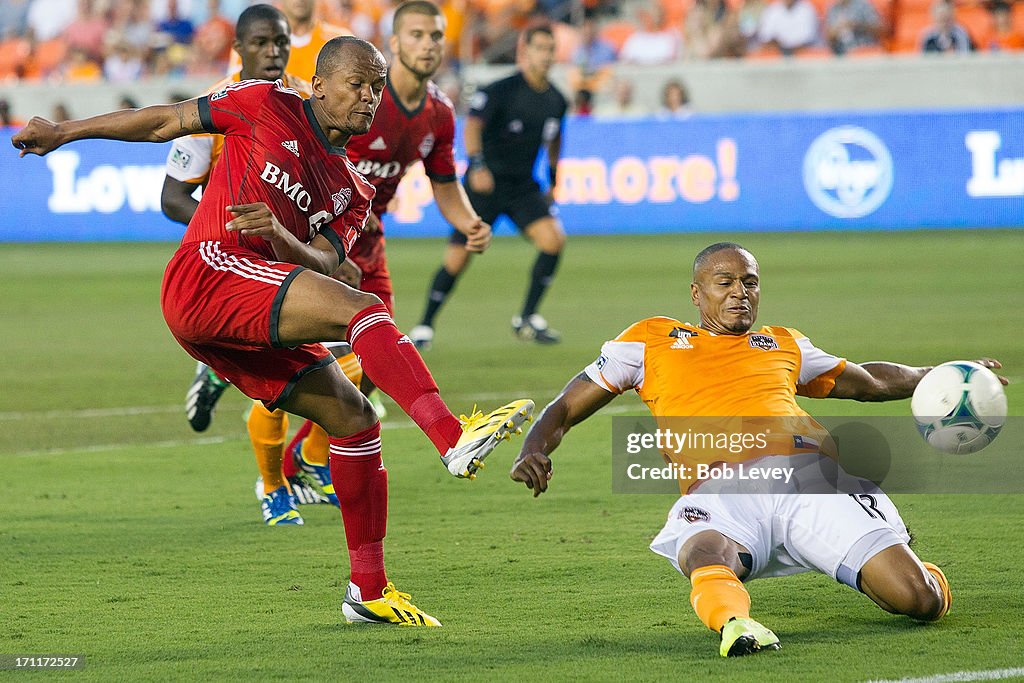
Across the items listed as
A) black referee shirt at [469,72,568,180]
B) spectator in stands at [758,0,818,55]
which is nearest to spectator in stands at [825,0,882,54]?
spectator in stands at [758,0,818,55]

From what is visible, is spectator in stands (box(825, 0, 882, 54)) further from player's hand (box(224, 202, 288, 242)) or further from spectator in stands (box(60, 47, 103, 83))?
player's hand (box(224, 202, 288, 242))

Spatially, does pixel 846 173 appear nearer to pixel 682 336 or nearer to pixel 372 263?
pixel 372 263

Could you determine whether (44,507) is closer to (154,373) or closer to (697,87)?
(154,373)

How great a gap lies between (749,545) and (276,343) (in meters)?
1.60

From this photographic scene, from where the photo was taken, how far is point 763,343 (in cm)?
530

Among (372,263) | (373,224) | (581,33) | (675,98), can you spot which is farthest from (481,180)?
(581,33)

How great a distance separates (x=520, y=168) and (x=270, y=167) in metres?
8.39

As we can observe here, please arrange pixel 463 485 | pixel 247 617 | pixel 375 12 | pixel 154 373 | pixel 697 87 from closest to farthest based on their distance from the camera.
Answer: pixel 247 617, pixel 463 485, pixel 154 373, pixel 697 87, pixel 375 12

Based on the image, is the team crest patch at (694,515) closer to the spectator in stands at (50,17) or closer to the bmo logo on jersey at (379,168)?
the bmo logo on jersey at (379,168)

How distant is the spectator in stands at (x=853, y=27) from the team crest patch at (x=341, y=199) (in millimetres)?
20200

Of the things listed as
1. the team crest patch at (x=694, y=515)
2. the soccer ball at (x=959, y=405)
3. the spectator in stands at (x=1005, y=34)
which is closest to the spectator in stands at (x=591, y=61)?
the spectator in stands at (x=1005, y=34)

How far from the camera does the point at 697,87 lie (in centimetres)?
2447

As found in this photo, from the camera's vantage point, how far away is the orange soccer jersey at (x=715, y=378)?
5.08m

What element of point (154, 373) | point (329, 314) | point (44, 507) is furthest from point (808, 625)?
point (154, 373)
